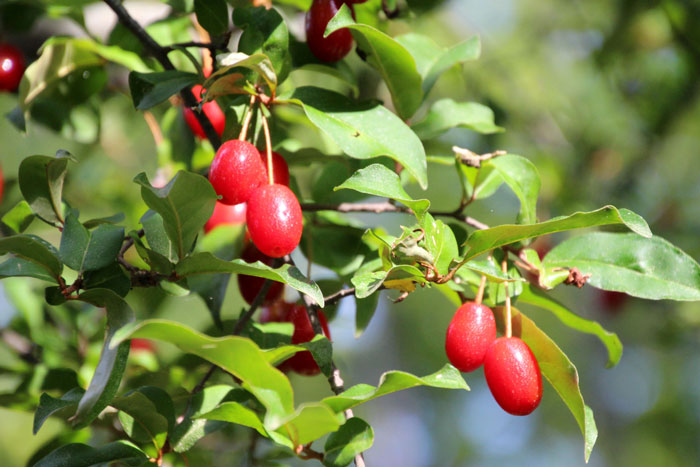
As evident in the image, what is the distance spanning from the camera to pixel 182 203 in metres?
0.81

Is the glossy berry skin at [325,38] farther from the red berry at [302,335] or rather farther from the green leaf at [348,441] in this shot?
the green leaf at [348,441]

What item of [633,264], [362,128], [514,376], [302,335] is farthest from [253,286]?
[633,264]

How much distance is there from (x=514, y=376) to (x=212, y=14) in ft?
2.07

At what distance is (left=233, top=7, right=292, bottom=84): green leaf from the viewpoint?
0.94 metres

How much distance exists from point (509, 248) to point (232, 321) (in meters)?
0.49

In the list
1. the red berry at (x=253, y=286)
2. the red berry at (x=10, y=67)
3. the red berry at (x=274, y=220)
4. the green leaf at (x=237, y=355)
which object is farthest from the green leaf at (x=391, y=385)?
the red berry at (x=10, y=67)

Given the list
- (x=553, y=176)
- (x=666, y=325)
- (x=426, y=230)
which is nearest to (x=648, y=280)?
(x=426, y=230)

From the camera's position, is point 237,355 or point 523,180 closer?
point 237,355

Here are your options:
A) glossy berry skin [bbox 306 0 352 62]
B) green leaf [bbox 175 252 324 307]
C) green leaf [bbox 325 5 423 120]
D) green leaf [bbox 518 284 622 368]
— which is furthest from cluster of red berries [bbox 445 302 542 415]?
glossy berry skin [bbox 306 0 352 62]

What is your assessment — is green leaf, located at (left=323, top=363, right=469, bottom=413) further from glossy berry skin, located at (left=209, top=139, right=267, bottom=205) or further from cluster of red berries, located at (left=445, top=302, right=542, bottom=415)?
glossy berry skin, located at (left=209, top=139, right=267, bottom=205)

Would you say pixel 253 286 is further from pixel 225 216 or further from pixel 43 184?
pixel 43 184

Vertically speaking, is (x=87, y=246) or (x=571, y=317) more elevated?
(x=87, y=246)

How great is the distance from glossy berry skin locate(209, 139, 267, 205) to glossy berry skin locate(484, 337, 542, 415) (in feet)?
1.19

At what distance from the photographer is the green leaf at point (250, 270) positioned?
0.78 metres
